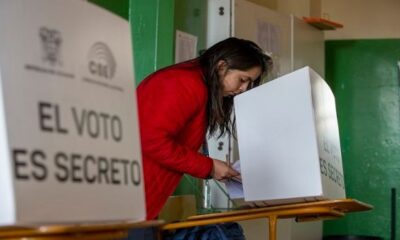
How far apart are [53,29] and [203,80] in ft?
3.35

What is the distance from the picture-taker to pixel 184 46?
3.30 meters

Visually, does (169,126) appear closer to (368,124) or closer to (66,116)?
(66,116)

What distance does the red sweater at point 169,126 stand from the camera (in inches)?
79.7

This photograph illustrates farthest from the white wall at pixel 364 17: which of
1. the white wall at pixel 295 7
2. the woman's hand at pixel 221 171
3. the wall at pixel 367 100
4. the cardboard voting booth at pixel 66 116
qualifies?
the cardboard voting booth at pixel 66 116

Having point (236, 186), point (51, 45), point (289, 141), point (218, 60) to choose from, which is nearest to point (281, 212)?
point (289, 141)

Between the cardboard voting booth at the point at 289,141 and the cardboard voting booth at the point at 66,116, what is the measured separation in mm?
867

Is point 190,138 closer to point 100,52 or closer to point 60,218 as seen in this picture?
point 100,52

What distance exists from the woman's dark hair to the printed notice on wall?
0.97 m

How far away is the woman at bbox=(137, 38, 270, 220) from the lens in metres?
2.03

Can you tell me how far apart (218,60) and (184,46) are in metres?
1.09

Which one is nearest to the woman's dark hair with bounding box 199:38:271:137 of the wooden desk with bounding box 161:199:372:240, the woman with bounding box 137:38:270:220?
the woman with bounding box 137:38:270:220

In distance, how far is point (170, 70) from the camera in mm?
2109

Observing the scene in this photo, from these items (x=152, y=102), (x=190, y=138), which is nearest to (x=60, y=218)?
(x=152, y=102)

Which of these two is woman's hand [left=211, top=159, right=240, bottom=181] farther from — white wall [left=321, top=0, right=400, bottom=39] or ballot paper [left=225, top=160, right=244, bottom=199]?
white wall [left=321, top=0, right=400, bottom=39]
